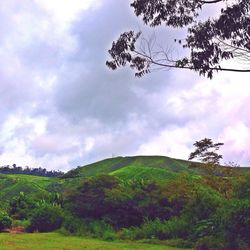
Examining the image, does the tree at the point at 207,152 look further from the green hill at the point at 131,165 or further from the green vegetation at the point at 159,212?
the green hill at the point at 131,165

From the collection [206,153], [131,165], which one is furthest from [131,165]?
[206,153]

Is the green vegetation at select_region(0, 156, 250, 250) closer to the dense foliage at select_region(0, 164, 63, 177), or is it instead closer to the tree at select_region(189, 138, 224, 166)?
the tree at select_region(189, 138, 224, 166)

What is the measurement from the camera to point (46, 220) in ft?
102

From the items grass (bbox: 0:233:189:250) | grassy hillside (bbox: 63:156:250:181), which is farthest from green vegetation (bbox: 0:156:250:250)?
grassy hillside (bbox: 63:156:250:181)

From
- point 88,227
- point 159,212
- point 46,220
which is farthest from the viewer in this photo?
point 46,220

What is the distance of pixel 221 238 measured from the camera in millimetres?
20000

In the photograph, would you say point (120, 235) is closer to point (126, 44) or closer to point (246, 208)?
point (246, 208)

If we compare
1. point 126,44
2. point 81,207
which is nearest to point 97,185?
point 81,207

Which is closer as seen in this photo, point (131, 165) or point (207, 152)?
point (207, 152)

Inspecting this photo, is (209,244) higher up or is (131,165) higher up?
(131,165)

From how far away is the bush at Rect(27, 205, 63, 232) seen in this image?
31125 millimetres

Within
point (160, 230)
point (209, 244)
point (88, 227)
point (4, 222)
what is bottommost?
point (209, 244)

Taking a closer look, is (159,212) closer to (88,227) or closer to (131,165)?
(88,227)

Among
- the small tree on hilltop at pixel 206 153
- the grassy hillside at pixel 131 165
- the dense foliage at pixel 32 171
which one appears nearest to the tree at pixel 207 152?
the small tree on hilltop at pixel 206 153
